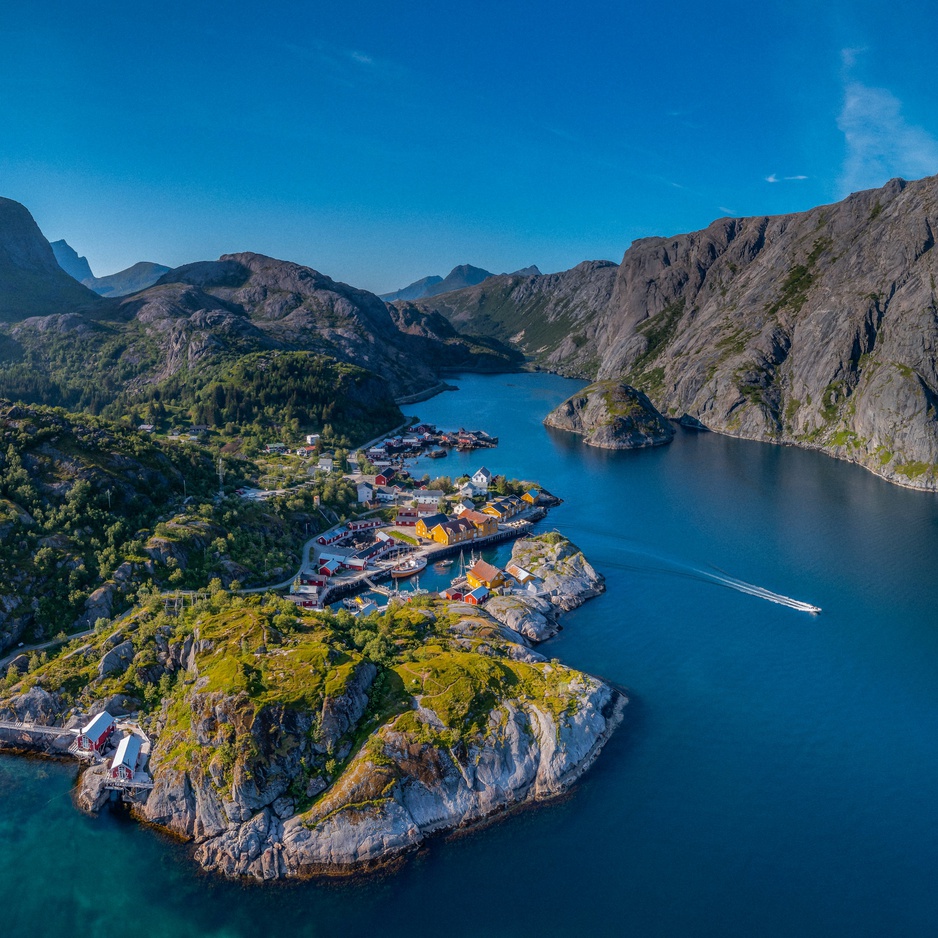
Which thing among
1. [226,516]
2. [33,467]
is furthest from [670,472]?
[33,467]

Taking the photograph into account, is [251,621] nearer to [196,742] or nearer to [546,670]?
[196,742]

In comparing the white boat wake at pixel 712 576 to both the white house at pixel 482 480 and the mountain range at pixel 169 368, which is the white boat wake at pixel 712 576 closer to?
the white house at pixel 482 480

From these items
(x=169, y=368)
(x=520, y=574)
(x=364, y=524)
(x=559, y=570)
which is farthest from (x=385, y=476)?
(x=169, y=368)

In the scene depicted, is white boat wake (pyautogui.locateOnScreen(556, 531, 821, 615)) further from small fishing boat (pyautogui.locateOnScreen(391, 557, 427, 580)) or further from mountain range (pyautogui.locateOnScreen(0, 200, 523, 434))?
mountain range (pyautogui.locateOnScreen(0, 200, 523, 434))

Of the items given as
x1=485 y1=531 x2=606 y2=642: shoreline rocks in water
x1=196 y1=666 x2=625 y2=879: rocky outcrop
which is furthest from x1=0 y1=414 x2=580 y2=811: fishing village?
x1=196 y1=666 x2=625 y2=879: rocky outcrop

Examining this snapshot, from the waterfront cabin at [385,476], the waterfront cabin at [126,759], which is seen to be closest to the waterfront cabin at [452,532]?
the waterfront cabin at [385,476]

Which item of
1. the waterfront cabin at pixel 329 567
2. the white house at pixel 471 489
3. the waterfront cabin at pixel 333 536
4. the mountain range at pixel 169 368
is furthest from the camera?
the mountain range at pixel 169 368

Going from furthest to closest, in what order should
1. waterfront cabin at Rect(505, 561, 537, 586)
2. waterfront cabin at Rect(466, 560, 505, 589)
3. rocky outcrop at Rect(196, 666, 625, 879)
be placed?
1. waterfront cabin at Rect(505, 561, 537, 586)
2. waterfront cabin at Rect(466, 560, 505, 589)
3. rocky outcrop at Rect(196, 666, 625, 879)
